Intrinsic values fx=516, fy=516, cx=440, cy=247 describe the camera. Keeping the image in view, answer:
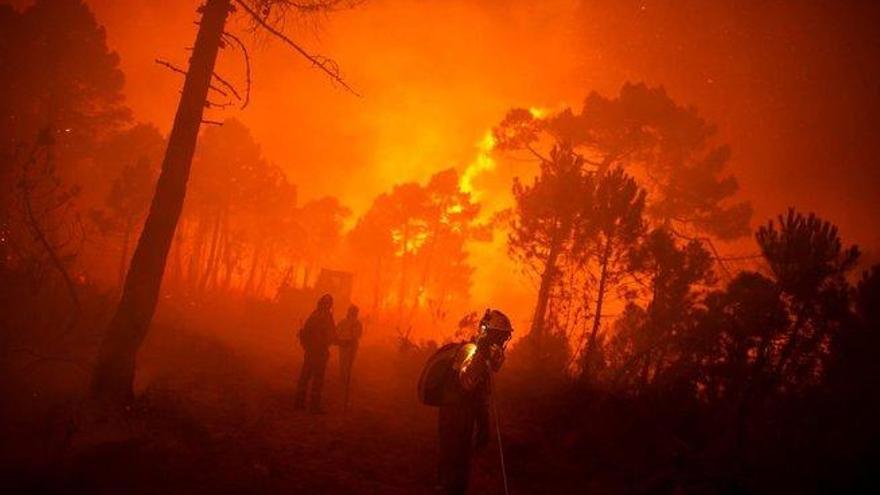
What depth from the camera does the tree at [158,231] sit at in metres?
7.04

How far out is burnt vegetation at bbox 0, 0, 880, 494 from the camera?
7.05m

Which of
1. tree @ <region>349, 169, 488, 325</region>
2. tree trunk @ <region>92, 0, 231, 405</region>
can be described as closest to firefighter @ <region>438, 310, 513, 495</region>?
tree trunk @ <region>92, 0, 231, 405</region>

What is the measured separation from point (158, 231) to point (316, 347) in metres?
4.04

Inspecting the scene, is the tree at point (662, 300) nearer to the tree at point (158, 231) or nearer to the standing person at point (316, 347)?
the standing person at point (316, 347)

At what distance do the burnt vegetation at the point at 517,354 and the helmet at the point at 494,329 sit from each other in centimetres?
295

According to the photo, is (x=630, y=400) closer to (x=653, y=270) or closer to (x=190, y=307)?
(x=653, y=270)

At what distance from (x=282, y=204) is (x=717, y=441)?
138 feet

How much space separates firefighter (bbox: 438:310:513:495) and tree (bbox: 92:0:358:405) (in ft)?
14.6

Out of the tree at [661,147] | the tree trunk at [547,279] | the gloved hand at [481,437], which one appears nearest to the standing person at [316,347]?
the gloved hand at [481,437]

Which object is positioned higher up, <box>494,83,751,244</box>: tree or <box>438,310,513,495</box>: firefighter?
<box>494,83,751,244</box>: tree

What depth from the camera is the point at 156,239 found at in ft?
24.5

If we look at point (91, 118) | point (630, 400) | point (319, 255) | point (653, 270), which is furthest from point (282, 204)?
point (630, 400)

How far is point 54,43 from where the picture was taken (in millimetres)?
24328

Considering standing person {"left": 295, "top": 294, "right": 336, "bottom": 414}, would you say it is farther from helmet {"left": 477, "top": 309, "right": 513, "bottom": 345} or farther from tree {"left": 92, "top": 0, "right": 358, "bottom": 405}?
helmet {"left": 477, "top": 309, "right": 513, "bottom": 345}
